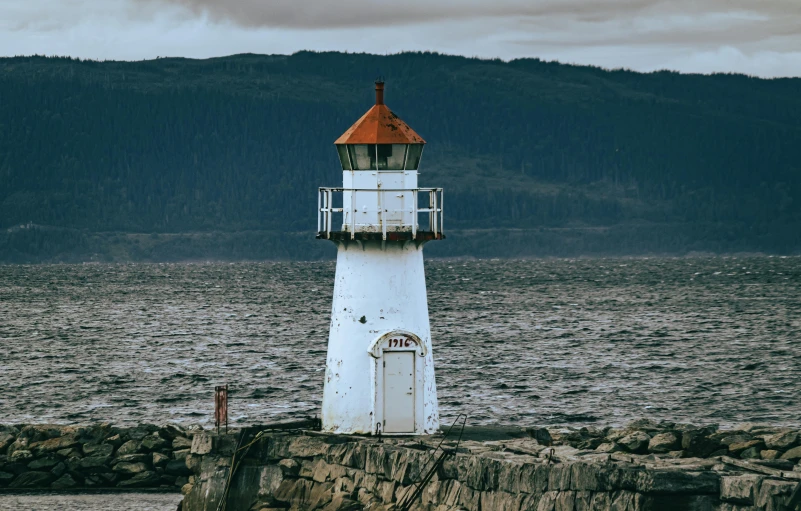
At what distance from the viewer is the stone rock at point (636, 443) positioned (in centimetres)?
1738

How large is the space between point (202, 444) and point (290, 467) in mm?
1341

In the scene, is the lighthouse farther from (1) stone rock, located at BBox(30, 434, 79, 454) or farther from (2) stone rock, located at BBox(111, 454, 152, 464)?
(1) stone rock, located at BBox(30, 434, 79, 454)

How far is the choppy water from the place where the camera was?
3403 centimetres

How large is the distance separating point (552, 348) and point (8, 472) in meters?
31.0

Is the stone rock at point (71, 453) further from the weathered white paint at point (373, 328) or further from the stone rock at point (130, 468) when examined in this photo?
the weathered white paint at point (373, 328)

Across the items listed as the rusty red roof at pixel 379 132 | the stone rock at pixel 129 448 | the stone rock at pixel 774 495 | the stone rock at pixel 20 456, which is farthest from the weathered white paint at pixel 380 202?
the stone rock at pixel 20 456

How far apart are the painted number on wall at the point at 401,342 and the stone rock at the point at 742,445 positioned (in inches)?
168

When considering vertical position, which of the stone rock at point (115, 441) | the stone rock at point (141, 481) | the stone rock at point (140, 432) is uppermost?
the stone rock at point (140, 432)

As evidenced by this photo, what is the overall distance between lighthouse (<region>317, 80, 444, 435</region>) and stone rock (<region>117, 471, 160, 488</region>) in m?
4.45

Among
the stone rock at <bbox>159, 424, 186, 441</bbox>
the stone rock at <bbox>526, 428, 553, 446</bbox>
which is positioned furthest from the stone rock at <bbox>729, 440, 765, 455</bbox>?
the stone rock at <bbox>159, 424, 186, 441</bbox>

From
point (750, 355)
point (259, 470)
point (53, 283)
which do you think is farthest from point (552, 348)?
point (53, 283)

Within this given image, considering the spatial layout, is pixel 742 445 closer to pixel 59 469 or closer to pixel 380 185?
pixel 380 185

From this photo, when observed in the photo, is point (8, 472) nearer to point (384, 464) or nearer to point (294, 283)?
point (384, 464)

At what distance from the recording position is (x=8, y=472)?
21609 millimetres
